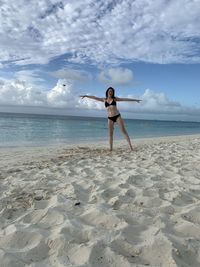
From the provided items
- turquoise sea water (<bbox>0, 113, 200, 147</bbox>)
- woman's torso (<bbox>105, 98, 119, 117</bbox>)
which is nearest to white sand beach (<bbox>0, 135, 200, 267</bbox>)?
woman's torso (<bbox>105, 98, 119, 117</bbox>)

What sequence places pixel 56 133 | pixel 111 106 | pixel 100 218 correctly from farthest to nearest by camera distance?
pixel 56 133 < pixel 111 106 < pixel 100 218

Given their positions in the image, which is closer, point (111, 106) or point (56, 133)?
point (111, 106)

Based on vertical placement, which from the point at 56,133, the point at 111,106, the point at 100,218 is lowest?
the point at 56,133

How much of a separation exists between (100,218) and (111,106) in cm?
661

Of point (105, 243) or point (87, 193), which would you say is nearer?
point (105, 243)

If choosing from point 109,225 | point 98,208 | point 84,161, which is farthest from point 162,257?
point 84,161

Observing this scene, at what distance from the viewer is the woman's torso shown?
9.96 meters

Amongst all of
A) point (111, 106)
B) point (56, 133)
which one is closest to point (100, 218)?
point (111, 106)

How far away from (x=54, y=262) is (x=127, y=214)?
1337 millimetres

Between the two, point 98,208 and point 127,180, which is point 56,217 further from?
point 127,180

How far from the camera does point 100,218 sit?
3686 mm

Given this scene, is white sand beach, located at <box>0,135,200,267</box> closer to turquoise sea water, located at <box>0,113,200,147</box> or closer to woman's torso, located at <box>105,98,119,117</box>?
woman's torso, located at <box>105,98,119,117</box>

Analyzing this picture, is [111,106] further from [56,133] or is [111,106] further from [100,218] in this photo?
[56,133]

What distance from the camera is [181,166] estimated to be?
698 cm
